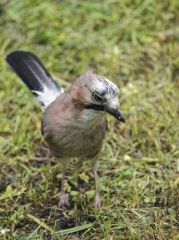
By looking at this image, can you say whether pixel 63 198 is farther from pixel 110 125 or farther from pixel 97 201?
pixel 110 125

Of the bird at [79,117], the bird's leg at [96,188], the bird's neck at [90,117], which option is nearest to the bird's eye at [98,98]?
the bird at [79,117]

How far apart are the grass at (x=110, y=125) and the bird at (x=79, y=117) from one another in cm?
21

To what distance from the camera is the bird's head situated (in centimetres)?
393

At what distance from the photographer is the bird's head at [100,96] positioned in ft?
12.9

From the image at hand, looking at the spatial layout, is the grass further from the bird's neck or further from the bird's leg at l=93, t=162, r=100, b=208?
the bird's neck

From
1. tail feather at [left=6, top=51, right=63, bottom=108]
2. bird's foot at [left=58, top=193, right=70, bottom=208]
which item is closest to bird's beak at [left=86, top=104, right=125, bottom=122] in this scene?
bird's foot at [left=58, top=193, right=70, bottom=208]

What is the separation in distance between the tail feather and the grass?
1.35 ft

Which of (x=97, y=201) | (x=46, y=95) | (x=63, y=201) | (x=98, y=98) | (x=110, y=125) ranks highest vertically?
(x=46, y=95)

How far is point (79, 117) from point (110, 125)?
1238 mm

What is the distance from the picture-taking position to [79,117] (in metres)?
4.15

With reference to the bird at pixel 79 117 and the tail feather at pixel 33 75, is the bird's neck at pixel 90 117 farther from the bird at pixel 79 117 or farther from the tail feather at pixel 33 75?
the tail feather at pixel 33 75

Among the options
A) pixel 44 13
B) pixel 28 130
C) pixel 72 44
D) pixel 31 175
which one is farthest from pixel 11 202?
pixel 44 13

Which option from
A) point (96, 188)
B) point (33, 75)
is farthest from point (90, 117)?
point (33, 75)

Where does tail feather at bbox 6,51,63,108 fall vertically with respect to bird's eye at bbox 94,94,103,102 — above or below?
above
